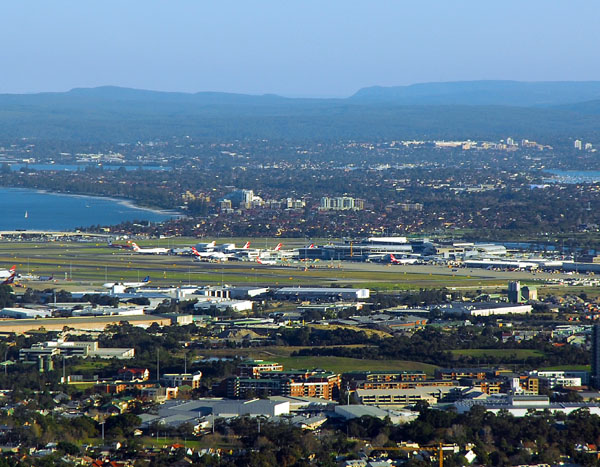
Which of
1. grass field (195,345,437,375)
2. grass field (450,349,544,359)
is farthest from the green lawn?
grass field (450,349,544,359)

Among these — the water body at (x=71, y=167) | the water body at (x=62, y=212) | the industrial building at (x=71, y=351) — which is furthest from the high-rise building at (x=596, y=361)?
the water body at (x=71, y=167)

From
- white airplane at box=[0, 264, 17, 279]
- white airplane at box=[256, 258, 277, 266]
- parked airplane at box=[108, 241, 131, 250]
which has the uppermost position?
white airplane at box=[0, 264, 17, 279]

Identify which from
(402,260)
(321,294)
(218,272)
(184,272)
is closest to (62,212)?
(402,260)

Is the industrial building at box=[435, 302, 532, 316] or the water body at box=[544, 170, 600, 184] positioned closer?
the industrial building at box=[435, 302, 532, 316]

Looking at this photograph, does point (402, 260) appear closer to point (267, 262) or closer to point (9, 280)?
point (267, 262)

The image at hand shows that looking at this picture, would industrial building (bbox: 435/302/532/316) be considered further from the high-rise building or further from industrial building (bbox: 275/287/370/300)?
the high-rise building

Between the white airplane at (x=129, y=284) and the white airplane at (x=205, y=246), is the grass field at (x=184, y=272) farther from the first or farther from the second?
the white airplane at (x=205, y=246)

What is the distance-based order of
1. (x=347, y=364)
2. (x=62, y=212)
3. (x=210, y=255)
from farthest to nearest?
(x=62, y=212) → (x=210, y=255) → (x=347, y=364)

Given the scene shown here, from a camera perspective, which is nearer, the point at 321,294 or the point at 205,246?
the point at 321,294
